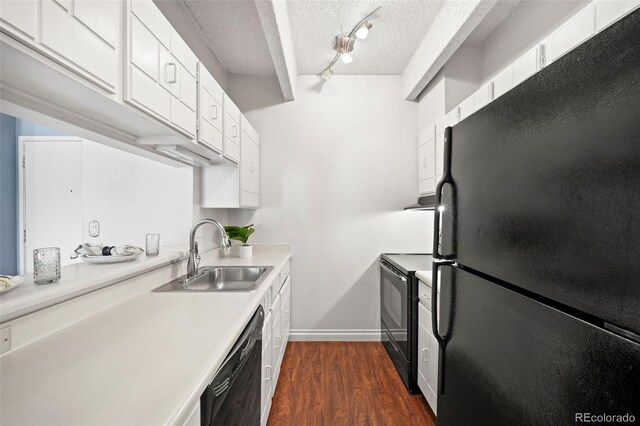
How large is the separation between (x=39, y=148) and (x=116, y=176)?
66 cm

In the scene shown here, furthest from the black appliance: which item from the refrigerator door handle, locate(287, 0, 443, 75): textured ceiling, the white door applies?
the white door

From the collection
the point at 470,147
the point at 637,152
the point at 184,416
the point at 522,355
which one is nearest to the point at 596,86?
the point at 637,152

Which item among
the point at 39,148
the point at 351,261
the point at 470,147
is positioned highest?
the point at 39,148

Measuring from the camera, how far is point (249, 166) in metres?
2.76

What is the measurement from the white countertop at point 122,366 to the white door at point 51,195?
3.85 ft

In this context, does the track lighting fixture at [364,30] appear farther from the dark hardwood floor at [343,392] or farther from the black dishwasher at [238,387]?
the dark hardwood floor at [343,392]

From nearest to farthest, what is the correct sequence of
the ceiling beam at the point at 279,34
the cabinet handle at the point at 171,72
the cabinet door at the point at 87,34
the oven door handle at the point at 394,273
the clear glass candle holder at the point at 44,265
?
1. the cabinet door at the point at 87,34
2. the clear glass candle holder at the point at 44,265
3. the cabinet handle at the point at 171,72
4. the ceiling beam at the point at 279,34
5. the oven door handle at the point at 394,273

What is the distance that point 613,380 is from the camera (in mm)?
470

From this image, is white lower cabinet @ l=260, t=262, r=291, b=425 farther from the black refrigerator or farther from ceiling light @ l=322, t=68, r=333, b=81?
ceiling light @ l=322, t=68, r=333, b=81

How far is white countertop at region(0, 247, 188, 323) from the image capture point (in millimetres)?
921

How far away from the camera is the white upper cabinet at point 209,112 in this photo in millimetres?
1679

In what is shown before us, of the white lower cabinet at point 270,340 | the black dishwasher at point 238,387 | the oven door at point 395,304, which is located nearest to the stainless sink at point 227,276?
the white lower cabinet at point 270,340

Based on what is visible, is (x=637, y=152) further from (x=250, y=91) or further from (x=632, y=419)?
(x=250, y=91)

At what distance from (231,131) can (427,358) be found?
6.83ft
